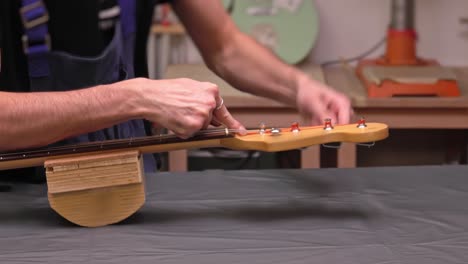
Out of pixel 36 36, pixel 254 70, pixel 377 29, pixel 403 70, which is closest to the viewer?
pixel 36 36

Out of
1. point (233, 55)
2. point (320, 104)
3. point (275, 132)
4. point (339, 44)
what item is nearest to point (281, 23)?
point (339, 44)

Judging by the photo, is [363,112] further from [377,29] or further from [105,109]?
[105,109]

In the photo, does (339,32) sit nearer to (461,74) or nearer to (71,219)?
(461,74)

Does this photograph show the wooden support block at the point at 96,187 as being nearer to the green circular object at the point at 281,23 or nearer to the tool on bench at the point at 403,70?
the tool on bench at the point at 403,70

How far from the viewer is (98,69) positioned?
128cm

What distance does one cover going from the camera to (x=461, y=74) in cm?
229

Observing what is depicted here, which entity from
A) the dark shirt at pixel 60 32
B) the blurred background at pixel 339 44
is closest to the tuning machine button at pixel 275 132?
the dark shirt at pixel 60 32

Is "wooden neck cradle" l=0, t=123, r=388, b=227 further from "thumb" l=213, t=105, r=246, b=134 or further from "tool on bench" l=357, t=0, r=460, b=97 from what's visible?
"tool on bench" l=357, t=0, r=460, b=97

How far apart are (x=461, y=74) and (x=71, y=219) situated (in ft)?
5.25

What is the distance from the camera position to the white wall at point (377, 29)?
2418 millimetres

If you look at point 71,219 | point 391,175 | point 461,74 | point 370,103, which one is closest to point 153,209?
point 71,219

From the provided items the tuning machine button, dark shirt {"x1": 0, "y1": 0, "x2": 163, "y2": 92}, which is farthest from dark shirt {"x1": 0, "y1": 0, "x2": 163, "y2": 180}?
the tuning machine button

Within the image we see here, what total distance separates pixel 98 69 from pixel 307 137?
0.45 metres

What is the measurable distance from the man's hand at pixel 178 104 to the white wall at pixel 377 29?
148cm
